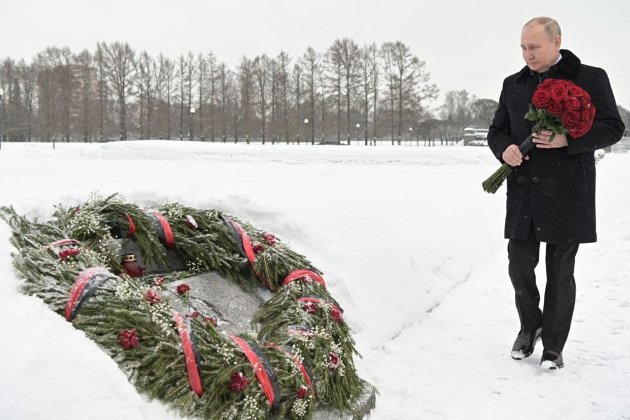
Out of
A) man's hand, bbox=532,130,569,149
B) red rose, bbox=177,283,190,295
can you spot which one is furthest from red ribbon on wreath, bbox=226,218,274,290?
man's hand, bbox=532,130,569,149

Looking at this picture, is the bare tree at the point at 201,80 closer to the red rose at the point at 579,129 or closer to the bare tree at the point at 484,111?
the bare tree at the point at 484,111

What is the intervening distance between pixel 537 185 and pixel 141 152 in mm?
19177

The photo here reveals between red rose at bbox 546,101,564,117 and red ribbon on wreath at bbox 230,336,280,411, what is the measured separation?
203cm

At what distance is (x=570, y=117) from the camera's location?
3051 mm

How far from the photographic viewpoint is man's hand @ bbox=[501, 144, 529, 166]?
3.35 meters

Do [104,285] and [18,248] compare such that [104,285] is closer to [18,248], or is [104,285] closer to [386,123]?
[18,248]

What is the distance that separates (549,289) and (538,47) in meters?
1.45

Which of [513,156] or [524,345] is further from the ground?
[513,156]

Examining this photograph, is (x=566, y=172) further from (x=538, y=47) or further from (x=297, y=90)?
(x=297, y=90)

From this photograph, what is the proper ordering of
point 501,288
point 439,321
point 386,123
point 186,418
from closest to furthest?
1. point 186,418
2. point 439,321
3. point 501,288
4. point 386,123

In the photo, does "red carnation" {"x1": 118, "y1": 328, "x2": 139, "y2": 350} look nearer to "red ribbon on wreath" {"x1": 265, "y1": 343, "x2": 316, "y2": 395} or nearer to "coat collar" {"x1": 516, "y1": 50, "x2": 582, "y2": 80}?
"red ribbon on wreath" {"x1": 265, "y1": 343, "x2": 316, "y2": 395}

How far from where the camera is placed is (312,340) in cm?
264

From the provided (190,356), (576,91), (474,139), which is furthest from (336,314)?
(474,139)

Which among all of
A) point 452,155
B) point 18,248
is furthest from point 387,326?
point 452,155
